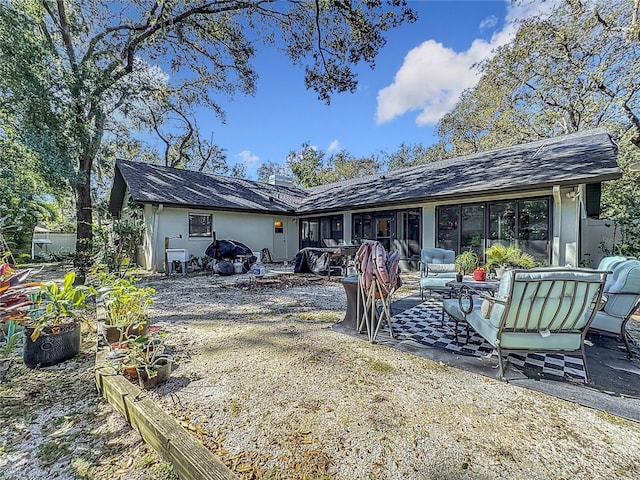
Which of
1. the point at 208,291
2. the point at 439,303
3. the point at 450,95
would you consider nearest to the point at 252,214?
the point at 208,291

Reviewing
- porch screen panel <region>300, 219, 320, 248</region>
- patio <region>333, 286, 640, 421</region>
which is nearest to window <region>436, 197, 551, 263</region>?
patio <region>333, 286, 640, 421</region>

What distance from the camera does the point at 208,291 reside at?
706 centimetres

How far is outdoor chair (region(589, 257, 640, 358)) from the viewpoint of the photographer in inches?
122

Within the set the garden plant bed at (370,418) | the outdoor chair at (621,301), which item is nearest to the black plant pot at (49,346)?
the garden plant bed at (370,418)

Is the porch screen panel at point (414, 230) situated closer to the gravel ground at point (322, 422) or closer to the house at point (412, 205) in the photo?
the house at point (412, 205)

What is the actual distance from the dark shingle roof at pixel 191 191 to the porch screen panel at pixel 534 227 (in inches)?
339

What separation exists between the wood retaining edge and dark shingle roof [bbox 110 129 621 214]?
26.8 feet

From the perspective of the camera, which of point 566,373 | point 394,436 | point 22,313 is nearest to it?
point 394,436

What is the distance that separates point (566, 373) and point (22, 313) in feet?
15.4

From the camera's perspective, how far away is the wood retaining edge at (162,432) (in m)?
1.58

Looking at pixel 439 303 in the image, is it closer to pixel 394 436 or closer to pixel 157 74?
pixel 394 436

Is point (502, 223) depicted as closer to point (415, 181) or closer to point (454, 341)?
point (415, 181)

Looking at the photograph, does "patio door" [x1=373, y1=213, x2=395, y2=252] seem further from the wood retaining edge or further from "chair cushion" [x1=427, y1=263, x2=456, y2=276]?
the wood retaining edge

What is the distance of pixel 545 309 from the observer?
2549mm
